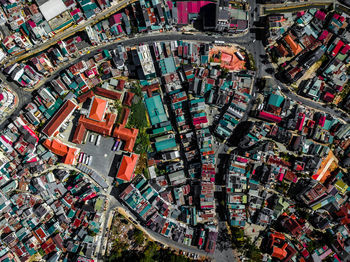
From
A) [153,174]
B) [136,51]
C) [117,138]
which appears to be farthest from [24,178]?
[136,51]

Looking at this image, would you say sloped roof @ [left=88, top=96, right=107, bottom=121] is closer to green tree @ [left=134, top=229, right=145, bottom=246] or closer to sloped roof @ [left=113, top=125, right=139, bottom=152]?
sloped roof @ [left=113, top=125, right=139, bottom=152]

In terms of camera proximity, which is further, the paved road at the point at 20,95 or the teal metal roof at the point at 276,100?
the paved road at the point at 20,95

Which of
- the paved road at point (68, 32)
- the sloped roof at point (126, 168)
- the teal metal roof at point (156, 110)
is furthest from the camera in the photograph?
the paved road at point (68, 32)

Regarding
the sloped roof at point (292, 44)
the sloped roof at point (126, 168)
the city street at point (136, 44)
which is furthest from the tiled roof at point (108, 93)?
the sloped roof at point (292, 44)

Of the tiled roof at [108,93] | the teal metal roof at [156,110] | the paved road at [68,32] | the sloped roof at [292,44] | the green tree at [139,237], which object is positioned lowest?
the green tree at [139,237]

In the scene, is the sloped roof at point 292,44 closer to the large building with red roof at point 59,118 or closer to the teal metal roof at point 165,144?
the teal metal roof at point 165,144

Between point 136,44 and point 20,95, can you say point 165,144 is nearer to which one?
point 136,44

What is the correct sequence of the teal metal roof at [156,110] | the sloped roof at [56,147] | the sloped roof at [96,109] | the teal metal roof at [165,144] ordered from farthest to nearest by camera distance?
the teal metal roof at [156,110], the teal metal roof at [165,144], the sloped roof at [56,147], the sloped roof at [96,109]

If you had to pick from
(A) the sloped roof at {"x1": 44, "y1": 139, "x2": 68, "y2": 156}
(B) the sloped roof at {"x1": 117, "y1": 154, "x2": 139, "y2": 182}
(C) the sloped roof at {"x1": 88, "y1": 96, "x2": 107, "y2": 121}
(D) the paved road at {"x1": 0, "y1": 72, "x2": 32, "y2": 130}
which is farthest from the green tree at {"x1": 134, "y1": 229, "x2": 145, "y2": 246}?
(D) the paved road at {"x1": 0, "y1": 72, "x2": 32, "y2": 130}

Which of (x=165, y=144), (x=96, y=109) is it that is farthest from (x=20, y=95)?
(x=165, y=144)
